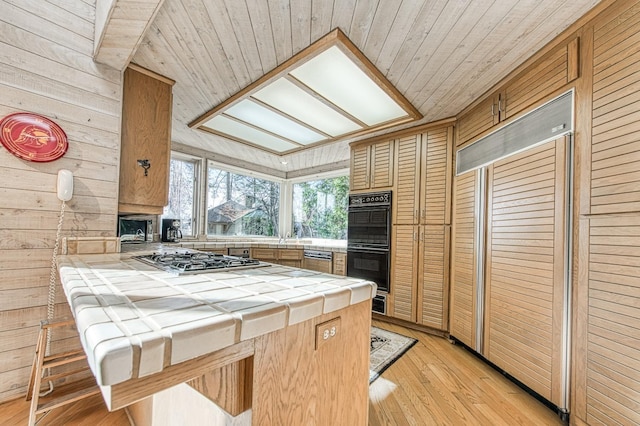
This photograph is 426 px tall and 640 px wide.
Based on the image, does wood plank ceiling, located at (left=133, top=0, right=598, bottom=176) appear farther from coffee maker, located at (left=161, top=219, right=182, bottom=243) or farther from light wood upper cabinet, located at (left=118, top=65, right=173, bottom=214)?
coffee maker, located at (left=161, top=219, right=182, bottom=243)

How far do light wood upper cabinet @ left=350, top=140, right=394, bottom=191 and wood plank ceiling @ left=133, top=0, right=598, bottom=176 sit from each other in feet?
3.14

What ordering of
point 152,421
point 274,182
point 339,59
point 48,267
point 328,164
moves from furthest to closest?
point 274,182
point 328,164
point 339,59
point 48,267
point 152,421

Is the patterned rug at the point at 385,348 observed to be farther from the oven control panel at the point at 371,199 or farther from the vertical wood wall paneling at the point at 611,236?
the oven control panel at the point at 371,199

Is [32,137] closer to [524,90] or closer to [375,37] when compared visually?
[375,37]

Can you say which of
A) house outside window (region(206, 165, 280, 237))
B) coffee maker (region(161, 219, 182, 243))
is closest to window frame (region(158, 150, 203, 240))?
house outside window (region(206, 165, 280, 237))

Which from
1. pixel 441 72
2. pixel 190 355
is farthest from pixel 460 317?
pixel 190 355

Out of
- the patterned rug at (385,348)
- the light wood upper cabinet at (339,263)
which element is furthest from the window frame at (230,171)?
the patterned rug at (385,348)

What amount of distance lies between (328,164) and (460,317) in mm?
2871

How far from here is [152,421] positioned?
1074mm

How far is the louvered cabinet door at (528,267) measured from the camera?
5.16 feet

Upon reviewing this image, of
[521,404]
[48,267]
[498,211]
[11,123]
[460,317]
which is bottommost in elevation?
[521,404]

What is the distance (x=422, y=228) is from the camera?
2865 mm

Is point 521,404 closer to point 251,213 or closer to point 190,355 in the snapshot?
point 190,355

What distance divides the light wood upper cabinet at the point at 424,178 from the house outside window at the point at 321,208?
1.28m
